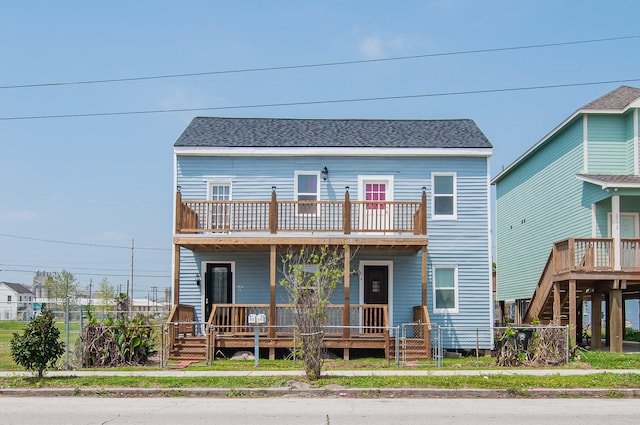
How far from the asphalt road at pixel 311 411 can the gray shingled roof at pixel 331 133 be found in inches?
465

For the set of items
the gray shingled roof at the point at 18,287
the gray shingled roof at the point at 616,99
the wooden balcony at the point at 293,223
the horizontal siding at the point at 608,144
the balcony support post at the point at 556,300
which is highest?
the gray shingled roof at the point at 616,99

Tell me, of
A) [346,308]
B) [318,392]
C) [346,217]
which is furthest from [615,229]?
[318,392]

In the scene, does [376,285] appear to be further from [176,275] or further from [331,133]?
[176,275]

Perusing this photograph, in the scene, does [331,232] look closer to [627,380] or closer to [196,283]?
[196,283]

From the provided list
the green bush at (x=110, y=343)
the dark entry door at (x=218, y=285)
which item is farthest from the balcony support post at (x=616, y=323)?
the green bush at (x=110, y=343)

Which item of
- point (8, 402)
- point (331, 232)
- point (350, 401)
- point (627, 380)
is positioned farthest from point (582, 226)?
point (8, 402)

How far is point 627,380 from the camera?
14.2 m

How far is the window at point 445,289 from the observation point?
76.0ft

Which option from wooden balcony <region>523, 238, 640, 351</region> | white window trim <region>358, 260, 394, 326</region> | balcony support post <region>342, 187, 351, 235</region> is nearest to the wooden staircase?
wooden balcony <region>523, 238, 640, 351</region>

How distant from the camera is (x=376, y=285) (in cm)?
2328

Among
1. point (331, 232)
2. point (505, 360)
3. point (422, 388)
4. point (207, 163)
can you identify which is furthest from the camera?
point (207, 163)

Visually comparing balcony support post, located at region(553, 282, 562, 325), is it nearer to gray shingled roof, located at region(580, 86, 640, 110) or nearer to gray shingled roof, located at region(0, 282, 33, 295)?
gray shingled roof, located at region(580, 86, 640, 110)

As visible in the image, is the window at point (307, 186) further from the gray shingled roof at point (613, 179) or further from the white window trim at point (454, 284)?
the gray shingled roof at point (613, 179)

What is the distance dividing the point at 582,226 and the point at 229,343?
496 inches
